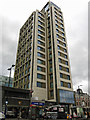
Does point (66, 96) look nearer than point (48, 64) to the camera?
Yes

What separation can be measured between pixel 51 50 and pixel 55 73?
35.9 feet

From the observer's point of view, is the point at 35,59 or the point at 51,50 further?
the point at 51,50

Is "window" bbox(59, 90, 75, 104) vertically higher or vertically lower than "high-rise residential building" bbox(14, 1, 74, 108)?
lower

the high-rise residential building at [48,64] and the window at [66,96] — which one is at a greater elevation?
the high-rise residential building at [48,64]

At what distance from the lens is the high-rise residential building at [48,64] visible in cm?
4409

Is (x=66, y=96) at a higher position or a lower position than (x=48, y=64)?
lower

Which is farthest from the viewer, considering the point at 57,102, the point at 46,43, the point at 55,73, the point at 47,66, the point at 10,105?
the point at 46,43

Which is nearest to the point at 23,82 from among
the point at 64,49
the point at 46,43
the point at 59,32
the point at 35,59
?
the point at 35,59

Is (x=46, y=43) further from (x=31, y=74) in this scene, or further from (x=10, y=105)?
(x=10, y=105)

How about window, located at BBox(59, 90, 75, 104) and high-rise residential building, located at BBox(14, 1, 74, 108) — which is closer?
window, located at BBox(59, 90, 75, 104)

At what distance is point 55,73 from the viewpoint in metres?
46.8

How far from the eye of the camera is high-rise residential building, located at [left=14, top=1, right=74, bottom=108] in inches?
1736

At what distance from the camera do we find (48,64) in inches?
1982

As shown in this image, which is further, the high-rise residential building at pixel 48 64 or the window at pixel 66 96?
the high-rise residential building at pixel 48 64
